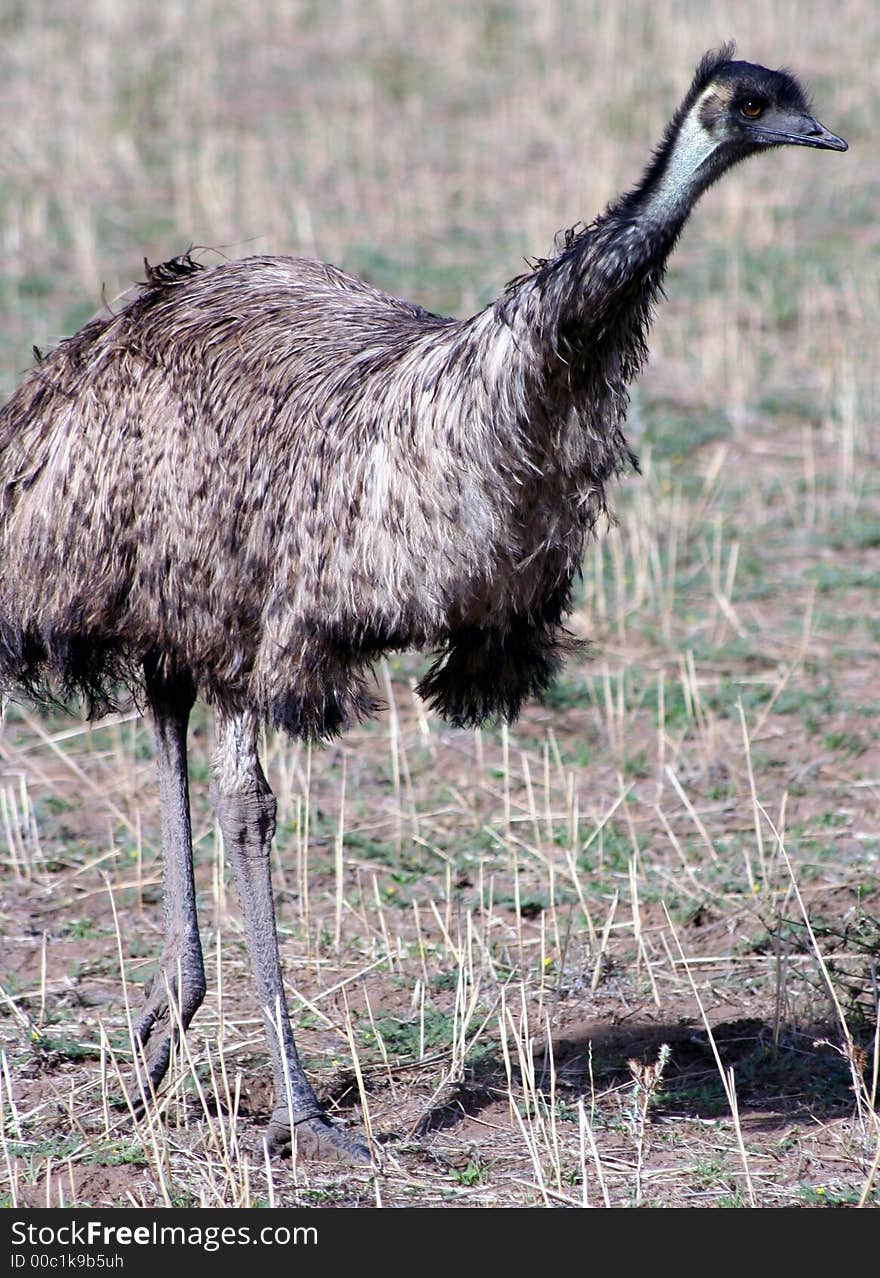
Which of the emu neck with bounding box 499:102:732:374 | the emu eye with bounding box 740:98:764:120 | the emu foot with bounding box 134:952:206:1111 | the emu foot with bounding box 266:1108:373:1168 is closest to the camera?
the emu neck with bounding box 499:102:732:374

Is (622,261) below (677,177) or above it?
below

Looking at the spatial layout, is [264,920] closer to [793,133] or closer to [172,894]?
[172,894]

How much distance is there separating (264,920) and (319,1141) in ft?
1.81

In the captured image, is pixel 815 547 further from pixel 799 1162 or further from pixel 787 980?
pixel 799 1162

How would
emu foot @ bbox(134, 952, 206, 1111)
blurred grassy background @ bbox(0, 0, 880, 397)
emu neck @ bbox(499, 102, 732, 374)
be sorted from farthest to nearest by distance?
1. blurred grassy background @ bbox(0, 0, 880, 397)
2. emu foot @ bbox(134, 952, 206, 1111)
3. emu neck @ bbox(499, 102, 732, 374)

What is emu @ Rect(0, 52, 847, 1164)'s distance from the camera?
381cm

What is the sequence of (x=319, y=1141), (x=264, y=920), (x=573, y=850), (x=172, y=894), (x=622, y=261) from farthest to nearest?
(x=573, y=850)
(x=172, y=894)
(x=264, y=920)
(x=319, y=1141)
(x=622, y=261)

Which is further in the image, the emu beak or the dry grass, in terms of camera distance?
the dry grass

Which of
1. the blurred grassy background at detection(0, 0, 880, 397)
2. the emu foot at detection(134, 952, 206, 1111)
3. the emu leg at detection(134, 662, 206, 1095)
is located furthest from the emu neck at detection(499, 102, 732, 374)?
the blurred grassy background at detection(0, 0, 880, 397)

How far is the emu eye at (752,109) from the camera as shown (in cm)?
377

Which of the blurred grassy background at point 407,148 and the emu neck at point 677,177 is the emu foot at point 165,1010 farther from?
the blurred grassy background at point 407,148

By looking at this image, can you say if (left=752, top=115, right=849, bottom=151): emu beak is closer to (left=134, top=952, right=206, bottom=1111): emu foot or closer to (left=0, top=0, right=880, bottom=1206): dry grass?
(left=0, top=0, right=880, bottom=1206): dry grass

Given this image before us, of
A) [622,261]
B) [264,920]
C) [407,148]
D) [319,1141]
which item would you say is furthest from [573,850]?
[407,148]

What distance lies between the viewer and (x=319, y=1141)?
4445 mm
